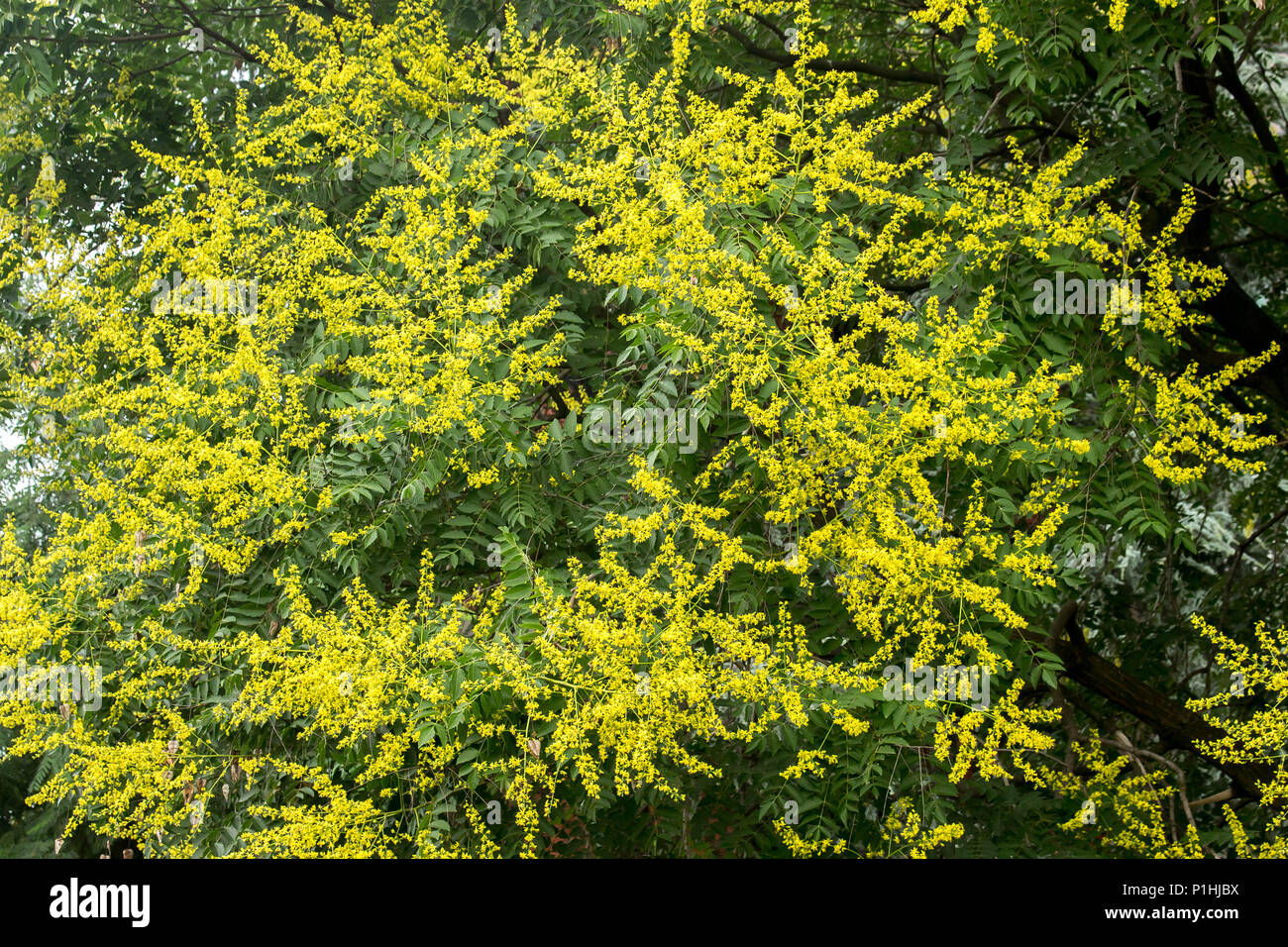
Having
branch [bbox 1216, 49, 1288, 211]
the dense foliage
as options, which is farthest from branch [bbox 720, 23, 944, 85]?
branch [bbox 1216, 49, 1288, 211]

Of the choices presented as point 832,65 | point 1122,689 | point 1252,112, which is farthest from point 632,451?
point 1252,112

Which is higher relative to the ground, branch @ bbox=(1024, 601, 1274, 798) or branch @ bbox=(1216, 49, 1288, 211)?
branch @ bbox=(1216, 49, 1288, 211)

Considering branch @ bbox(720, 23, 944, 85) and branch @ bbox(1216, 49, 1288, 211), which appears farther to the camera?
branch @ bbox(720, 23, 944, 85)

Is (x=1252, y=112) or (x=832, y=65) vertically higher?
(x=832, y=65)

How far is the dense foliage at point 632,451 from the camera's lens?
4305 millimetres

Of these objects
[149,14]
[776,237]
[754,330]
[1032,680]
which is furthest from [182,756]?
[149,14]

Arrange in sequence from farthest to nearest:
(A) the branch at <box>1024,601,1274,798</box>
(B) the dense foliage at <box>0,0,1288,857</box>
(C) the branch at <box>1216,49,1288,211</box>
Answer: (C) the branch at <box>1216,49,1288,211</box>, (A) the branch at <box>1024,601,1274,798</box>, (B) the dense foliage at <box>0,0,1288,857</box>

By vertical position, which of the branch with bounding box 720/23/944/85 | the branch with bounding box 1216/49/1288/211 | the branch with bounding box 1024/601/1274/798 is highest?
the branch with bounding box 720/23/944/85

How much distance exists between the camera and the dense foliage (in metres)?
4.30

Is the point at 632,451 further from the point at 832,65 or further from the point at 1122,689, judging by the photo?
the point at 1122,689

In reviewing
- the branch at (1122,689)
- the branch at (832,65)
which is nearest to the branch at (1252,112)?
the branch at (832,65)

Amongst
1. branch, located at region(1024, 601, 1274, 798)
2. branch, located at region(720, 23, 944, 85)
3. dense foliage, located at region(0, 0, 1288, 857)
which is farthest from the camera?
branch, located at region(720, 23, 944, 85)

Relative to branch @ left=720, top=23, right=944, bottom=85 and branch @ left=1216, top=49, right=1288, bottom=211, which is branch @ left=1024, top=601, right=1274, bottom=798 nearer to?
branch @ left=1216, top=49, right=1288, bottom=211

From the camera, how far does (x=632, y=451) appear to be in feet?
17.3
